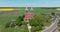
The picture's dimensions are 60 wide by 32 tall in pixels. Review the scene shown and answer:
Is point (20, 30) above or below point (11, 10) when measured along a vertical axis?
above

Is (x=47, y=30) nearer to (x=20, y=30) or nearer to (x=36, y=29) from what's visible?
(x=36, y=29)

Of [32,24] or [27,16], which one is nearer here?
[32,24]

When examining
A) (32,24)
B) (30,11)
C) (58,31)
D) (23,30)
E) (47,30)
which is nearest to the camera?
(23,30)

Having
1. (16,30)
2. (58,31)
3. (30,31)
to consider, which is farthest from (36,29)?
(58,31)

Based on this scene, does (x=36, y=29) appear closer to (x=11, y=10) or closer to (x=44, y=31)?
(x=44, y=31)

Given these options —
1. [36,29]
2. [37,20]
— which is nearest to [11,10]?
[37,20]

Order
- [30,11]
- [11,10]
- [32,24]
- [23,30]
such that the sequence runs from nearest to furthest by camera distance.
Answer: [23,30] → [32,24] → [30,11] → [11,10]

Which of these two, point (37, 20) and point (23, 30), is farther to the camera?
point (37, 20)

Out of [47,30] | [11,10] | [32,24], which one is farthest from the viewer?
[11,10]

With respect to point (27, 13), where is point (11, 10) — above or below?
below
